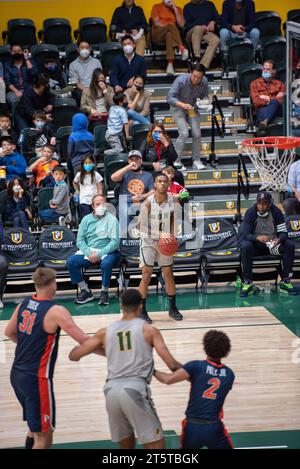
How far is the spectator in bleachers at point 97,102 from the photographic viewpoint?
52.1ft

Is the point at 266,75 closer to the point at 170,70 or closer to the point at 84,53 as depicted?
the point at 170,70

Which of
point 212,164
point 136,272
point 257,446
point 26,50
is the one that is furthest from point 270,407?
point 26,50

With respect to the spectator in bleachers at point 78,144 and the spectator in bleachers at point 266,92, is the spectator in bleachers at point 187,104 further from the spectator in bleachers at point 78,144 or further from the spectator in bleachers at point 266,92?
the spectator in bleachers at point 78,144

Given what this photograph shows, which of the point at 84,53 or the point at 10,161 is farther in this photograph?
the point at 84,53

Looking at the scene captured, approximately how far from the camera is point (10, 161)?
14.4 m

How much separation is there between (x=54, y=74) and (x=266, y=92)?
3760 millimetres

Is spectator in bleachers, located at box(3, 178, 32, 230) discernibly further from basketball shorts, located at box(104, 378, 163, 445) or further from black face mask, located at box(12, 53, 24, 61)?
basketball shorts, located at box(104, 378, 163, 445)

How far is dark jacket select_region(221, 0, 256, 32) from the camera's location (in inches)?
→ 719

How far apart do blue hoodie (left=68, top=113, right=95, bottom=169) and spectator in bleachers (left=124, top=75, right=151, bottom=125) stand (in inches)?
47.6

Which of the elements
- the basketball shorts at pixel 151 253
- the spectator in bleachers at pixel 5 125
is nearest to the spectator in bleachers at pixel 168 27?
the spectator in bleachers at pixel 5 125

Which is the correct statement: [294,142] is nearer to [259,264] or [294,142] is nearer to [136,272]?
[259,264]

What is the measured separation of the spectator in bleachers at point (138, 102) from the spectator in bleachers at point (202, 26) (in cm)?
224

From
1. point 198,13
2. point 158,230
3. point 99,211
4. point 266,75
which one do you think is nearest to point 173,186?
point 99,211

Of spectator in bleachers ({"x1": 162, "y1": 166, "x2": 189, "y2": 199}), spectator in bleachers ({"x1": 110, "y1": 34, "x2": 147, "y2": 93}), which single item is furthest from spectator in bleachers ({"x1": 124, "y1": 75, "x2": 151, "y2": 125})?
spectator in bleachers ({"x1": 162, "y1": 166, "x2": 189, "y2": 199})
